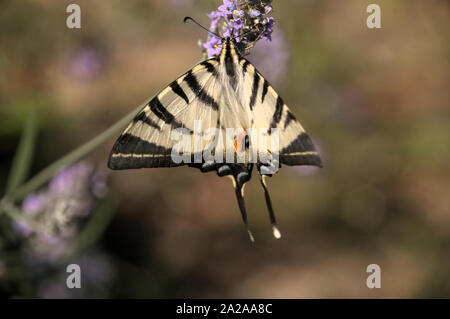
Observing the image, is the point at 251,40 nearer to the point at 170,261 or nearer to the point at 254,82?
the point at 254,82

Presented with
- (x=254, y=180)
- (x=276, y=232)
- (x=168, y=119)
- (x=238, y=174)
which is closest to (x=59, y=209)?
(x=168, y=119)

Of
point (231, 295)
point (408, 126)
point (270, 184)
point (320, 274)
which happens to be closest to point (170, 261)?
point (231, 295)

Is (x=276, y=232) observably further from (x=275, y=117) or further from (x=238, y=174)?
(x=275, y=117)

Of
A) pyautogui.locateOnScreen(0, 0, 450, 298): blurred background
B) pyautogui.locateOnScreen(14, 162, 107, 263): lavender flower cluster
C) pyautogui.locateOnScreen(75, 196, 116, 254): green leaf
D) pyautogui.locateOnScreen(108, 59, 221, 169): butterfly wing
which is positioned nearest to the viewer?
pyautogui.locateOnScreen(108, 59, 221, 169): butterfly wing

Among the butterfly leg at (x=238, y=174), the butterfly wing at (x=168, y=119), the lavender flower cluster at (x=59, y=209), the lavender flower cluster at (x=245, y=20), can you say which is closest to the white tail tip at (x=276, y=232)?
the butterfly leg at (x=238, y=174)

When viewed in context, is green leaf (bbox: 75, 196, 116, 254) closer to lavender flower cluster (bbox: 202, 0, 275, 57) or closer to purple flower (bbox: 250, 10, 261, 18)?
lavender flower cluster (bbox: 202, 0, 275, 57)

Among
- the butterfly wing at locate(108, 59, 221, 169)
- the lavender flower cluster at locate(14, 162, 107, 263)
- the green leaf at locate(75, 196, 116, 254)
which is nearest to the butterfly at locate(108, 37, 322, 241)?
the butterfly wing at locate(108, 59, 221, 169)
